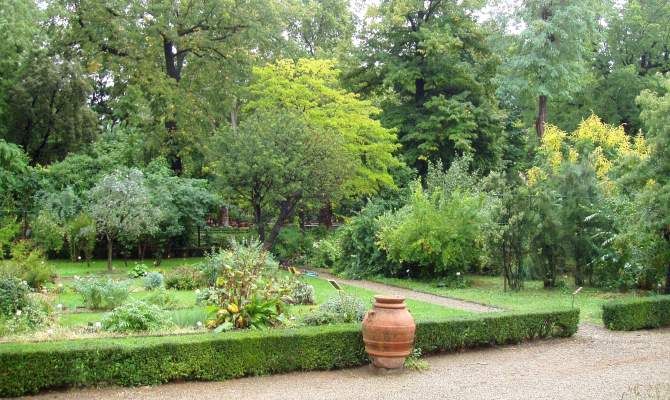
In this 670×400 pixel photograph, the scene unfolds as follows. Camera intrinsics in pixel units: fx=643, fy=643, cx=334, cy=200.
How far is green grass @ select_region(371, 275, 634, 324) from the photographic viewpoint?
46.1 ft

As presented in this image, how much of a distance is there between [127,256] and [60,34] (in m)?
11.0

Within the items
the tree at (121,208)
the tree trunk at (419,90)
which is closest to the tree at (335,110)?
the tree trunk at (419,90)

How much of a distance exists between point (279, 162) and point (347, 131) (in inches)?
199

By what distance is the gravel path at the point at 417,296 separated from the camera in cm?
1430

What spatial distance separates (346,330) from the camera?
8977 mm

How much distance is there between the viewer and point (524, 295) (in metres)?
16.0

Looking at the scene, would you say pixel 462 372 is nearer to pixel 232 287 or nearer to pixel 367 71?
pixel 232 287

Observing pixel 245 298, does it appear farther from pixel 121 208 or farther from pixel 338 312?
pixel 121 208

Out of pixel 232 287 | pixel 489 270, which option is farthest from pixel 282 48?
pixel 232 287

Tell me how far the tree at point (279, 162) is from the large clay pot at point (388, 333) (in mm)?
12006

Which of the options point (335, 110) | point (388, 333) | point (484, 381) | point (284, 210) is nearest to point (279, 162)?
point (284, 210)

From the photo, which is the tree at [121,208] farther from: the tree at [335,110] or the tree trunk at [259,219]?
the tree at [335,110]

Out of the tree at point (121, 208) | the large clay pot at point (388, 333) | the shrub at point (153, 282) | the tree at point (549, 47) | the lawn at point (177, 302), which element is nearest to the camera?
the large clay pot at point (388, 333)

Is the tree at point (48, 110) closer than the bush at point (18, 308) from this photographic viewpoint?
No
